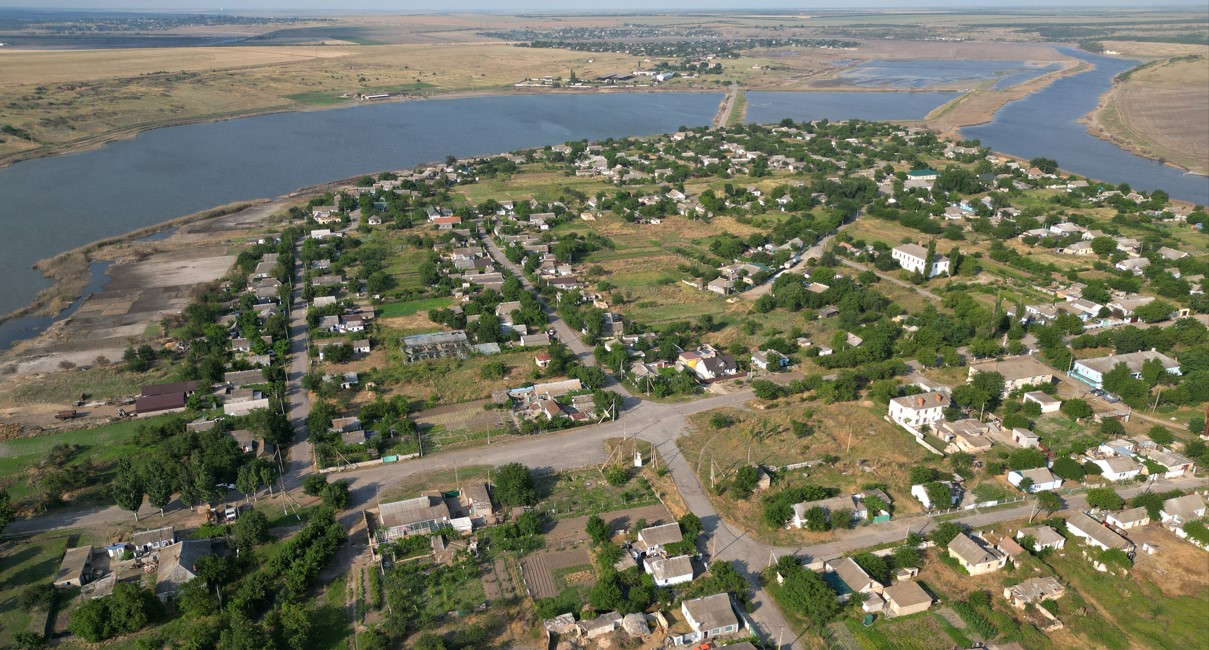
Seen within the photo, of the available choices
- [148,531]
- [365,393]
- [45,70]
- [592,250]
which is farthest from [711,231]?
[45,70]

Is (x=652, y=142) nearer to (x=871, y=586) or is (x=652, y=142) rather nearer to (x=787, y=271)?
(x=787, y=271)

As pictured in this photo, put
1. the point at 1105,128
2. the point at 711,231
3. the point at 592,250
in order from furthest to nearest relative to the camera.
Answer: the point at 1105,128 → the point at 711,231 → the point at 592,250

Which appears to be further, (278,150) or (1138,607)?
(278,150)

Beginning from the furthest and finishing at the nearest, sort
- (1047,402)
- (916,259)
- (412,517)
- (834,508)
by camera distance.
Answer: (916,259) → (1047,402) → (834,508) → (412,517)

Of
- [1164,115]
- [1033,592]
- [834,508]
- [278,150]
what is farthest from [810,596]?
[1164,115]

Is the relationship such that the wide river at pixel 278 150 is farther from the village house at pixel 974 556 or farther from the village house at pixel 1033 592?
the village house at pixel 1033 592

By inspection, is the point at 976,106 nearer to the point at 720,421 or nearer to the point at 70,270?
the point at 720,421

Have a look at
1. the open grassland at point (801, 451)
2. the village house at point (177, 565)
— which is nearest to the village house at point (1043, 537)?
the open grassland at point (801, 451)
